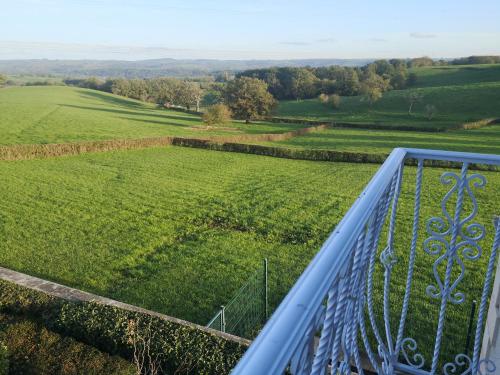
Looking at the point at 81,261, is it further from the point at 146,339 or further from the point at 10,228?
the point at 146,339

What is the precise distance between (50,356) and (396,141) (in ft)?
123

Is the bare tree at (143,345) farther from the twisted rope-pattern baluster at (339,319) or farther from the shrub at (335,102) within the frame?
the shrub at (335,102)

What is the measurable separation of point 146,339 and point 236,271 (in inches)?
210

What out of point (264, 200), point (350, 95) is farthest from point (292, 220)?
point (350, 95)

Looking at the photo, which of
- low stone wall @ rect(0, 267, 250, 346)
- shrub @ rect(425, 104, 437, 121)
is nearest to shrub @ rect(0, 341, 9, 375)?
low stone wall @ rect(0, 267, 250, 346)

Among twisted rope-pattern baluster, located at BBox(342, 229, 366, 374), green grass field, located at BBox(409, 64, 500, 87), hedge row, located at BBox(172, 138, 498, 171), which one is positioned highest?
green grass field, located at BBox(409, 64, 500, 87)

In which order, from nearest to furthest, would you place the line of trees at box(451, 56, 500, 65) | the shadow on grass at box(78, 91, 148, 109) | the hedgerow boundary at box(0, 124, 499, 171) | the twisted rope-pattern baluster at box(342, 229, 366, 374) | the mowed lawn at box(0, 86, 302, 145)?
1. the twisted rope-pattern baluster at box(342, 229, 366, 374)
2. the hedgerow boundary at box(0, 124, 499, 171)
3. the mowed lawn at box(0, 86, 302, 145)
4. the shadow on grass at box(78, 91, 148, 109)
5. the line of trees at box(451, 56, 500, 65)

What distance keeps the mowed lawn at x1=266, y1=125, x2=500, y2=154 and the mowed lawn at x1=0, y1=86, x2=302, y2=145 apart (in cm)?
711

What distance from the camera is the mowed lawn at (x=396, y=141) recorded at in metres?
34.7

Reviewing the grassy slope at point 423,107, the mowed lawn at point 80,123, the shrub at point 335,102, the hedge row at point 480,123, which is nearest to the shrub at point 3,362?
the mowed lawn at point 80,123

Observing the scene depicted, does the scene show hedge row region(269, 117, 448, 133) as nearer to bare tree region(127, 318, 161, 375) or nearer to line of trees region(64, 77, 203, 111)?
line of trees region(64, 77, 203, 111)

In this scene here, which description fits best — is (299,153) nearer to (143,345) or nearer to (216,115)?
(216,115)

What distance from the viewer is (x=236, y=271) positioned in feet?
37.7

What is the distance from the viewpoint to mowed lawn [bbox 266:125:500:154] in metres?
34.7
